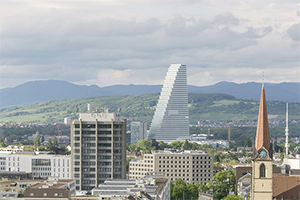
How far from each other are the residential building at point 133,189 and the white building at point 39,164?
3125cm

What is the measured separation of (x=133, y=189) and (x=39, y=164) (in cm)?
5999

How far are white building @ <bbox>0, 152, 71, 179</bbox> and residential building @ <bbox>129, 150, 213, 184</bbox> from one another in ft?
77.6

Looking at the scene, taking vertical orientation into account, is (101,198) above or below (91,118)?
below

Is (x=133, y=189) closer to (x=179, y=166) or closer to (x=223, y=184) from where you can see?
(x=223, y=184)

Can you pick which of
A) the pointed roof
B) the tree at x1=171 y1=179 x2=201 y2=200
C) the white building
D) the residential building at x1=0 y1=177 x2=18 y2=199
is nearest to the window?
the pointed roof

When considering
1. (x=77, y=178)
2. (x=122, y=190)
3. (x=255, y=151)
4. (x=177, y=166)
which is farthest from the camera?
(x=177, y=166)

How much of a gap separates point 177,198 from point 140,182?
22765 millimetres

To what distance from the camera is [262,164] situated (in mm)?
101125

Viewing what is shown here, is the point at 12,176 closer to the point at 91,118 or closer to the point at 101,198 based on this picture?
the point at 91,118

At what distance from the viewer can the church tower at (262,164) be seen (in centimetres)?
10069

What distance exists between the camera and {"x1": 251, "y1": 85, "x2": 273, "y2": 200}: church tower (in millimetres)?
100688

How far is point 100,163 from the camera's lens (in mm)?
130000

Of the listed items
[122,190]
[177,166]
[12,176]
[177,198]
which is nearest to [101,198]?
[122,190]

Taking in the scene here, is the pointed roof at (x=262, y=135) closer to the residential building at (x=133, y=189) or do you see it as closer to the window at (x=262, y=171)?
the window at (x=262, y=171)
